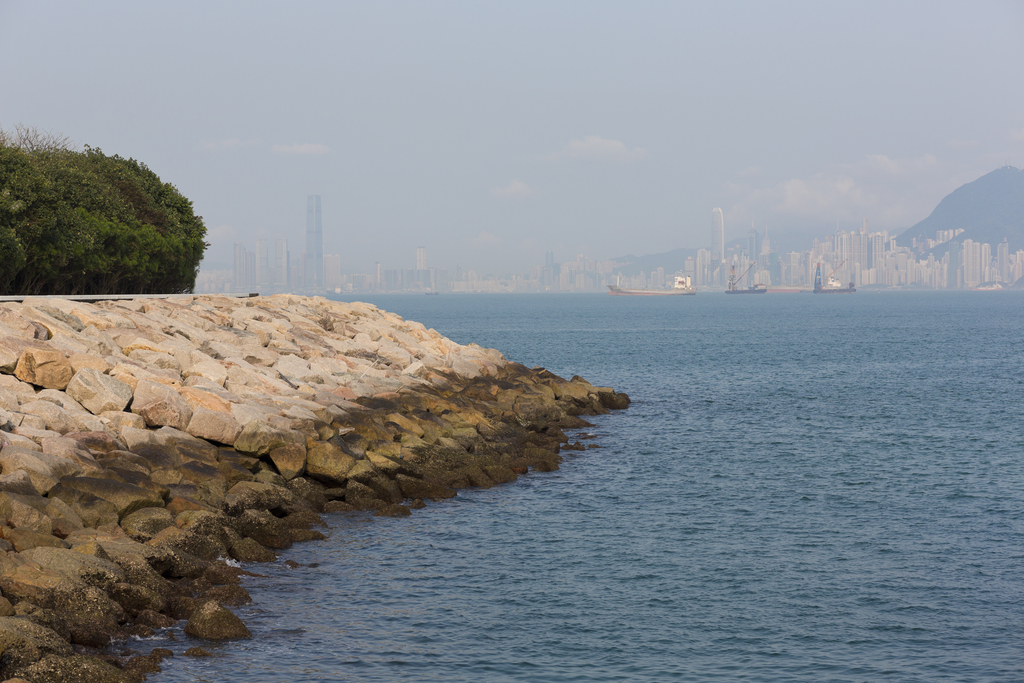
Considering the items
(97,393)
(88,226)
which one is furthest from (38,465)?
(88,226)

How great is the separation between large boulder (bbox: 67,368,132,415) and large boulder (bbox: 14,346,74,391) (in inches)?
25.0

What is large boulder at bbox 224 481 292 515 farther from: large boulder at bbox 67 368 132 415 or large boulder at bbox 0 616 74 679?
large boulder at bbox 0 616 74 679

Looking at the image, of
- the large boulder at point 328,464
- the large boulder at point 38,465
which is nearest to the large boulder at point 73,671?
the large boulder at point 38,465

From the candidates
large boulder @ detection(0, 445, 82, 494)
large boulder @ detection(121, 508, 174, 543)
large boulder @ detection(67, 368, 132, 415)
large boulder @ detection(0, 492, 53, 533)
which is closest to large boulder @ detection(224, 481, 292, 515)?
large boulder @ detection(121, 508, 174, 543)

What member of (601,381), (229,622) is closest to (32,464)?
(229,622)

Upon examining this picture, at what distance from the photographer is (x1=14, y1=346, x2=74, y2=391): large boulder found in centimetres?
2258

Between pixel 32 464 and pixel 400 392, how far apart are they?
16.9 m

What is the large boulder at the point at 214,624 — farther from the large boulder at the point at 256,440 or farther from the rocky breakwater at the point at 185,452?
the large boulder at the point at 256,440

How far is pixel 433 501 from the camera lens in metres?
23.7

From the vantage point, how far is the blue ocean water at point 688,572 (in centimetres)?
1332

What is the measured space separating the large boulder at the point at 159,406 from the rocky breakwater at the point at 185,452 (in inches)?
2.3

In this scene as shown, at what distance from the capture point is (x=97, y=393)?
2203 centimetres

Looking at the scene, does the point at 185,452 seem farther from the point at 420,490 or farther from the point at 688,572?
the point at 688,572

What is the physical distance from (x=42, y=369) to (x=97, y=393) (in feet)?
6.34
